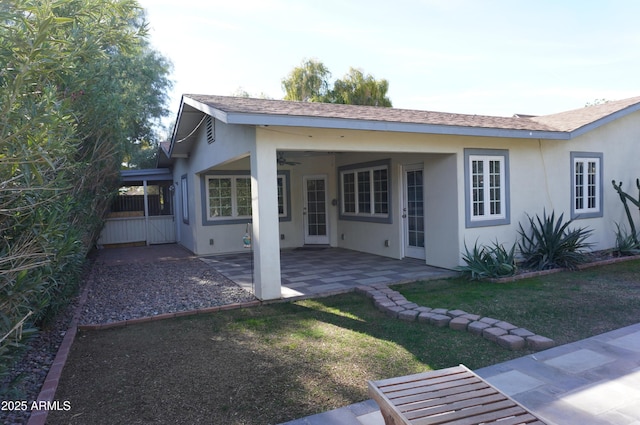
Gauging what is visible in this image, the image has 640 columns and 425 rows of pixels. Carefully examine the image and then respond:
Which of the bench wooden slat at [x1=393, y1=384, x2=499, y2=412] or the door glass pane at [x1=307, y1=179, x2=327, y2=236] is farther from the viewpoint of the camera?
the door glass pane at [x1=307, y1=179, x2=327, y2=236]

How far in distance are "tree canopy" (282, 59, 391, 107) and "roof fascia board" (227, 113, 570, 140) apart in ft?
65.7

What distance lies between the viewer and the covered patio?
7.53m

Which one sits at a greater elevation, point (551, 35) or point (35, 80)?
point (551, 35)

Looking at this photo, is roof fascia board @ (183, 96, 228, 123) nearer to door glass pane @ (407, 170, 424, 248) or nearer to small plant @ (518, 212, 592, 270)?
door glass pane @ (407, 170, 424, 248)

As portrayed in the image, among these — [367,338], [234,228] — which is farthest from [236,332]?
[234,228]

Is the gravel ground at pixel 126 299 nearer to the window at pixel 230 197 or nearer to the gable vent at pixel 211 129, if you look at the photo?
the window at pixel 230 197

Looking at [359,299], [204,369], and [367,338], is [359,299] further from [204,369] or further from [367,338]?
[204,369]

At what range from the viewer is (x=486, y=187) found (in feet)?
29.3

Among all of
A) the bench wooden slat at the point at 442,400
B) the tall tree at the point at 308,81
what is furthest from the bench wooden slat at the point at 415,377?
the tall tree at the point at 308,81

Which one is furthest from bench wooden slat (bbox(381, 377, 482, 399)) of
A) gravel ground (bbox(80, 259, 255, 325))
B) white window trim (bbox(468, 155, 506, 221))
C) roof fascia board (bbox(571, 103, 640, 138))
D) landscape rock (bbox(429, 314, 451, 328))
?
roof fascia board (bbox(571, 103, 640, 138))

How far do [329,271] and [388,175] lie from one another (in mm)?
2961

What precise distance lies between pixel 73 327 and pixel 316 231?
26.6ft

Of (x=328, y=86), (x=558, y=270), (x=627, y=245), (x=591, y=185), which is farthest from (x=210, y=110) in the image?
(x=328, y=86)

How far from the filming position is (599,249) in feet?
35.0
